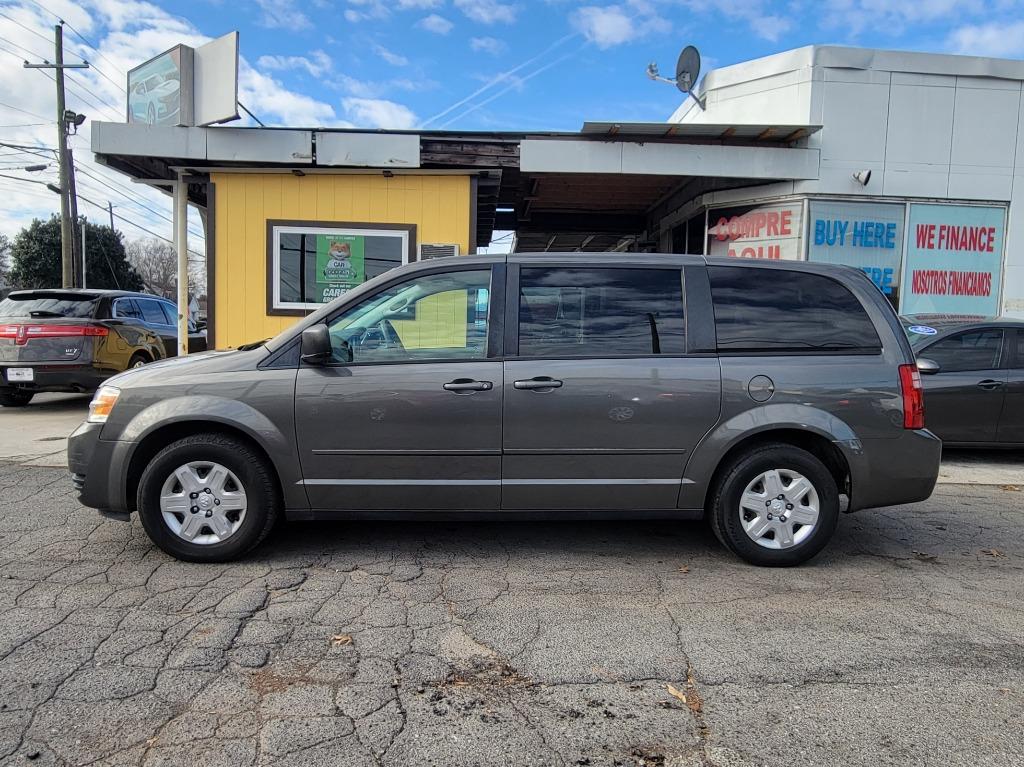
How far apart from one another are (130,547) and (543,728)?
9.92 ft

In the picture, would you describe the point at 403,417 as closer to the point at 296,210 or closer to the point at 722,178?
the point at 296,210

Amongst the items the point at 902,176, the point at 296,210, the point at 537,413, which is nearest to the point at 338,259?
the point at 296,210

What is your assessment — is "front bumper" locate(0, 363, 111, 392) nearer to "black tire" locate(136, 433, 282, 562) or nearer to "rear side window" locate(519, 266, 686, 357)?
"black tire" locate(136, 433, 282, 562)

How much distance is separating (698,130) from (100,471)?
769 centimetres

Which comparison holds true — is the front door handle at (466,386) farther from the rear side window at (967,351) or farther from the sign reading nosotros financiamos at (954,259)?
the sign reading nosotros financiamos at (954,259)

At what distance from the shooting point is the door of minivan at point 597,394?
12.8ft

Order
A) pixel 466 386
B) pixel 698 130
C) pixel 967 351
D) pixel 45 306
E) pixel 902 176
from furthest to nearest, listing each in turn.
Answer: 1. pixel 902 176
2. pixel 45 306
3. pixel 698 130
4. pixel 967 351
5. pixel 466 386

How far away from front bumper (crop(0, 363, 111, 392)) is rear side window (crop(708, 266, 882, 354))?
8.36 metres

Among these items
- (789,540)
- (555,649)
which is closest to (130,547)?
(555,649)

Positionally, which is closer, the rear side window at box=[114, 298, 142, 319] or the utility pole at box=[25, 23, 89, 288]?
the rear side window at box=[114, 298, 142, 319]

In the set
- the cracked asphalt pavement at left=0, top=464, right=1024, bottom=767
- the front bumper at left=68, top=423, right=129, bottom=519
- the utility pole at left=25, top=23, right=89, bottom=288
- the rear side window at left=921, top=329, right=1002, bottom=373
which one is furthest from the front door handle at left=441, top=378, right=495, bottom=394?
the utility pole at left=25, top=23, right=89, bottom=288

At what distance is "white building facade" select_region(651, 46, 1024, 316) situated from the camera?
952 cm

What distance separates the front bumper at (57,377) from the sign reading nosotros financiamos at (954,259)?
37.7 ft

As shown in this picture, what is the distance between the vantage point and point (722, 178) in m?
9.87
